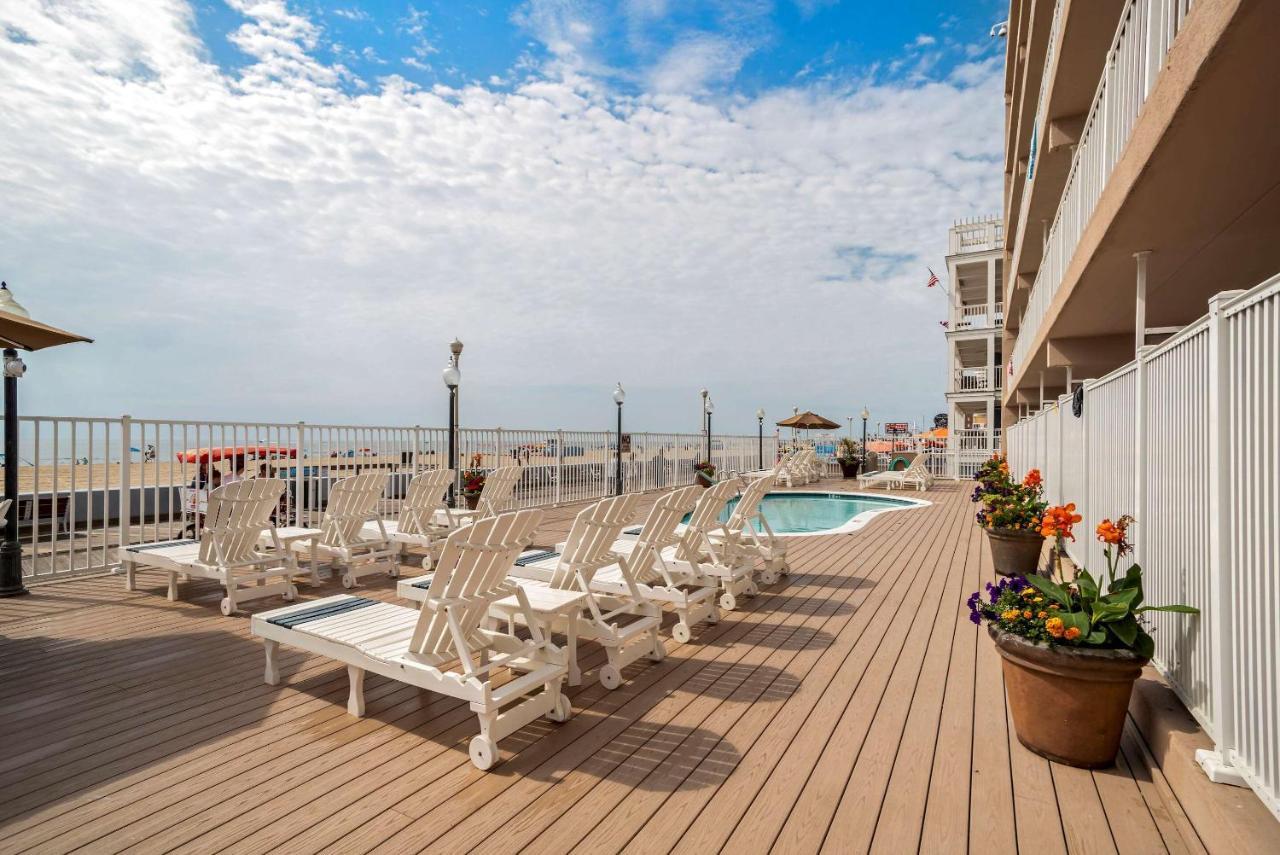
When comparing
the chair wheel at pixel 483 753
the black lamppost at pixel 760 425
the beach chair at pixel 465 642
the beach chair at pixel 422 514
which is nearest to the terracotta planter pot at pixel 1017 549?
the beach chair at pixel 465 642

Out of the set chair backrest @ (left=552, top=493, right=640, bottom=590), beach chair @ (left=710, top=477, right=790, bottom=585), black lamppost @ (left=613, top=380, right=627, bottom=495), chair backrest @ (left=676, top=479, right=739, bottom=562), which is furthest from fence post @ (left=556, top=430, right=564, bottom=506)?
chair backrest @ (left=552, top=493, right=640, bottom=590)

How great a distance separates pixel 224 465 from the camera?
7590 mm

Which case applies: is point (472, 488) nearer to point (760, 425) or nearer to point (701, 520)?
point (701, 520)

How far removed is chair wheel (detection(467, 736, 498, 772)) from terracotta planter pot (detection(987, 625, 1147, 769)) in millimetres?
2268

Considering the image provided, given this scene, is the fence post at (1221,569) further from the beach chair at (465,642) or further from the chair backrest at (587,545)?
the chair backrest at (587,545)

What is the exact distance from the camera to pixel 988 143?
23531mm

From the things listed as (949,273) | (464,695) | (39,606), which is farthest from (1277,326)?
(949,273)

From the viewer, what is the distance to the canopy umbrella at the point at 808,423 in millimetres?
23297

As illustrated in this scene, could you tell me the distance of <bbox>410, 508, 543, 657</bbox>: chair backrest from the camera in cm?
283

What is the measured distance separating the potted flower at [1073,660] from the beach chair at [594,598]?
198 centimetres

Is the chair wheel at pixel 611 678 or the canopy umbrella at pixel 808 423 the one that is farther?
the canopy umbrella at pixel 808 423

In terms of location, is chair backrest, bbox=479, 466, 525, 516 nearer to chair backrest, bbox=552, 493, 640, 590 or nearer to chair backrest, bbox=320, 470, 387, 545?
chair backrest, bbox=320, 470, 387, 545

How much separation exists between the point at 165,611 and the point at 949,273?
30389 millimetres

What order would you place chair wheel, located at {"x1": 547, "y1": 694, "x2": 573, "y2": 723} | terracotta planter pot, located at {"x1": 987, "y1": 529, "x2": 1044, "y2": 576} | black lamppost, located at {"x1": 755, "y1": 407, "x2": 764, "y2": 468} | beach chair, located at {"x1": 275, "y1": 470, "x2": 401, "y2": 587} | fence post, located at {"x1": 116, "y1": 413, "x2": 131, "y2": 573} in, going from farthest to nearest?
black lamppost, located at {"x1": 755, "y1": 407, "x2": 764, "y2": 468} → fence post, located at {"x1": 116, "y1": 413, "x2": 131, "y2": 573} → beach chair, located at {"x1": 275, "y1": 470, "x2": 401, "y2": 587} → terracotta planter pot, located at {"x1": 987, "y1": 529, "x2": 1044, "y2": 576} → chair wheel, located at {"x1": 547, "y1": 694, "x2": 573, "y2": 723}
